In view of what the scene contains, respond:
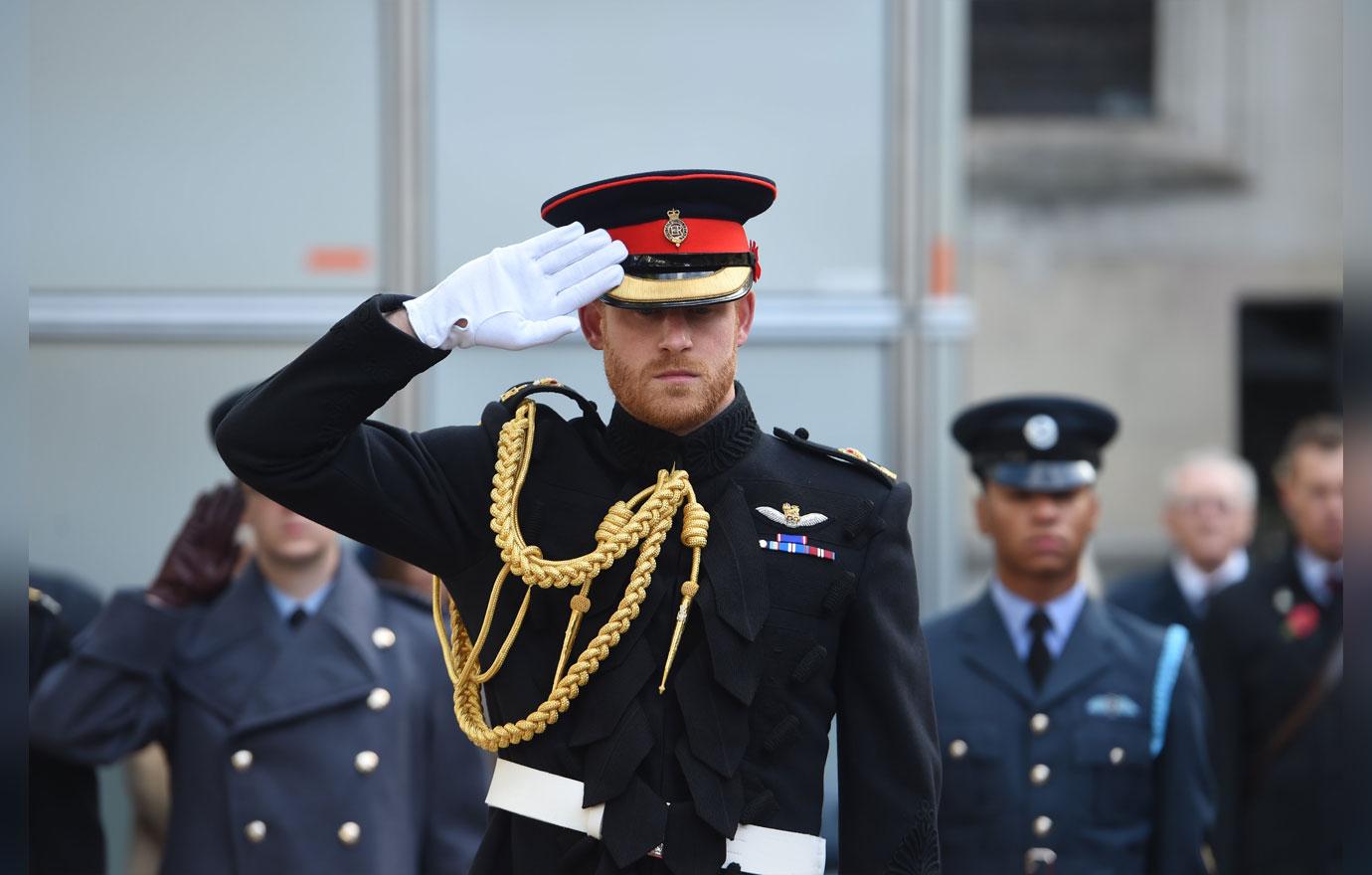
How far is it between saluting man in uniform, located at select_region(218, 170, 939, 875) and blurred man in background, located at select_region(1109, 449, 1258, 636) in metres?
4.49

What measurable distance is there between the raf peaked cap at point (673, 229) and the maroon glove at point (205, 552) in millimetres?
1858

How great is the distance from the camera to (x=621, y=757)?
3.13 metres

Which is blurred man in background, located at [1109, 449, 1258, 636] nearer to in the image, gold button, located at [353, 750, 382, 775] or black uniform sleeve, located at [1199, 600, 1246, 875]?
black uniform sleeve, located at [1199, 600, 1246, 875]

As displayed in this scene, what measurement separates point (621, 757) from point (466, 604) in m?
0.41

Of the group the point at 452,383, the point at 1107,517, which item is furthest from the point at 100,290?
the point at 1107,517

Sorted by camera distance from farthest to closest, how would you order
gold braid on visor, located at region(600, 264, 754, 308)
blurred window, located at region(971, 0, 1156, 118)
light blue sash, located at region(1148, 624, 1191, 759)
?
blurred window, located at region(971, 0, 1156, 118), light blue sash, located at region(1148, 624, 1191, 759), gold braid on visor, located at region(600, 264, 754, 308)

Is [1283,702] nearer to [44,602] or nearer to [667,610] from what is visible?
[667,610]

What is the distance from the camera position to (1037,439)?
5.06 meters

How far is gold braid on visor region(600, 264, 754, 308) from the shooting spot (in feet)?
10.4

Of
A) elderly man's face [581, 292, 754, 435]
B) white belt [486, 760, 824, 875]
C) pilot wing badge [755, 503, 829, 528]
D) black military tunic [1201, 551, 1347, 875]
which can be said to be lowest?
black military tunic [1201, 551, 1347, 875]

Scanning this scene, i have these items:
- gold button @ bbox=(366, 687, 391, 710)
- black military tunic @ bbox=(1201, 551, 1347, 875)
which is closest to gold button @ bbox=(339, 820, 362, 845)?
gold button @ bbox=(366, 687, 391, 710)

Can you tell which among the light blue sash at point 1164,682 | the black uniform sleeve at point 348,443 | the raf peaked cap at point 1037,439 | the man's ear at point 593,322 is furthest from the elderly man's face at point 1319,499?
the black uniform sleeve at point 348,443

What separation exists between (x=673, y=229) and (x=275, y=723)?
1938 millimetres

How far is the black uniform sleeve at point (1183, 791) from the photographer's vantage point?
4613 mm
